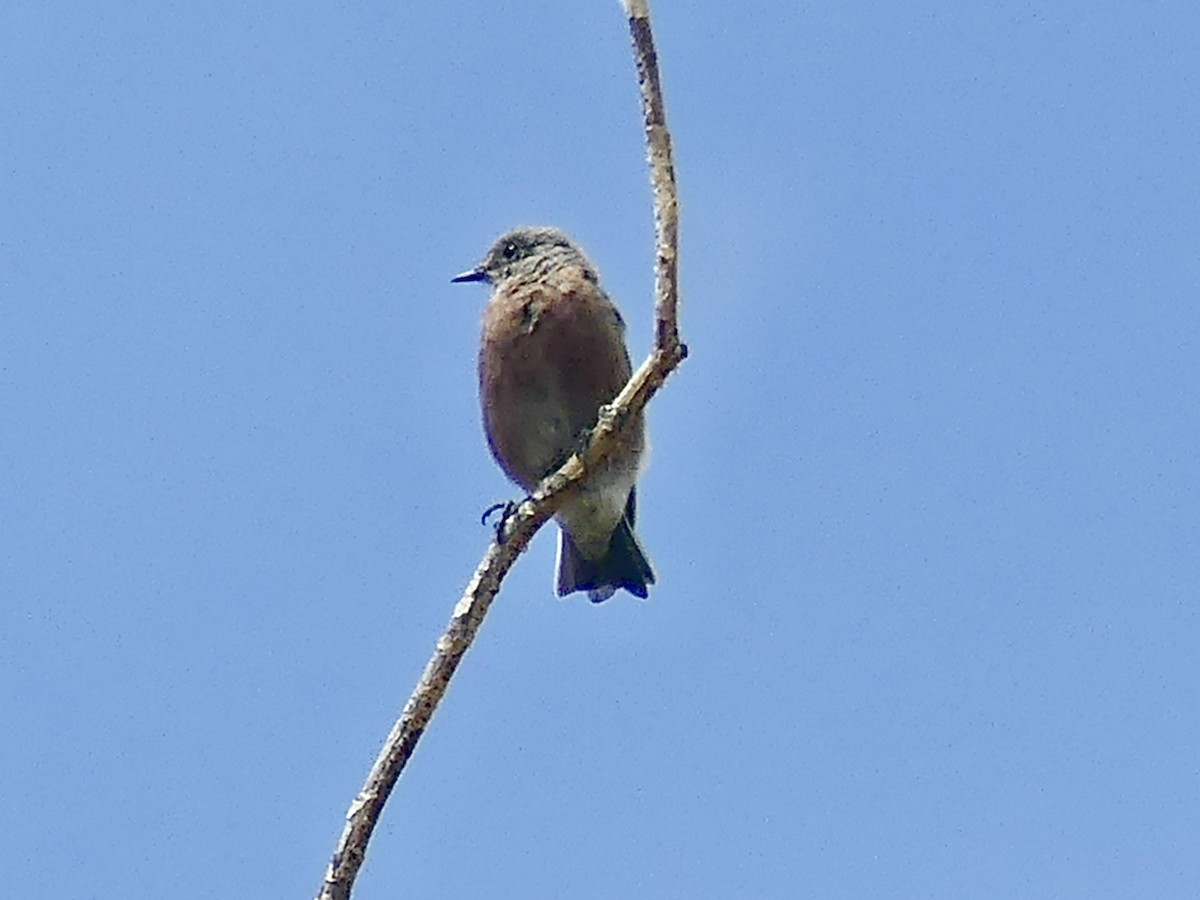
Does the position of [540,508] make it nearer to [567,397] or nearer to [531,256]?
[567,397]

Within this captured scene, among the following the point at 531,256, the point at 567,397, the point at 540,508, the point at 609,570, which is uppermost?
the point at 531,256

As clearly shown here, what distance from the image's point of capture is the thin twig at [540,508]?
10.2 ft

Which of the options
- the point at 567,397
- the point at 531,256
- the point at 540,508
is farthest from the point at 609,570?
the point at 540,508

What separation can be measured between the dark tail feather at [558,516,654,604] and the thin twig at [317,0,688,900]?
3.65m

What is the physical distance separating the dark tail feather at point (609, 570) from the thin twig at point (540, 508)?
12.0ft

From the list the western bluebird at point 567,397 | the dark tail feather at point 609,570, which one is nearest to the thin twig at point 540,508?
the western bluebird at point 567,397

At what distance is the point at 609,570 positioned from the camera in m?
8.16

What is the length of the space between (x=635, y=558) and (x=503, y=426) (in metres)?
0.90

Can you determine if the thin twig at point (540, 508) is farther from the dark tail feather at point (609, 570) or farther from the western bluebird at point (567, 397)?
the dark tail feather at point (609, 570)

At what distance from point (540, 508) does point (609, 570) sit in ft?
12.5

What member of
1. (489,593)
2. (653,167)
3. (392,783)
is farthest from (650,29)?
(392,783)

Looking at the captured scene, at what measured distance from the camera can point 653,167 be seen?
388 centimetres

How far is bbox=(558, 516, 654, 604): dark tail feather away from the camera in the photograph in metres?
8.14

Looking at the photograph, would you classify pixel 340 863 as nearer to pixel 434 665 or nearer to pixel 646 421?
pixel 434 665
